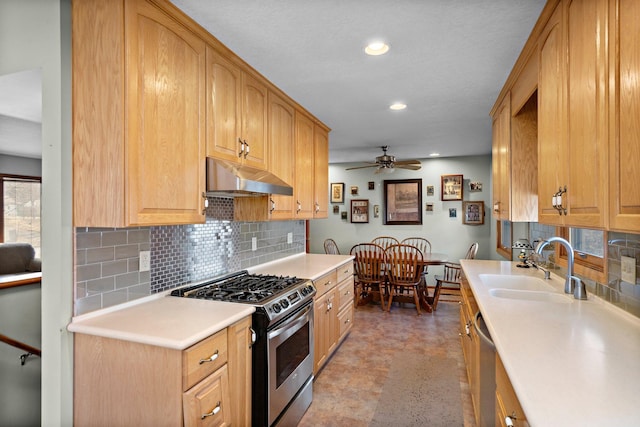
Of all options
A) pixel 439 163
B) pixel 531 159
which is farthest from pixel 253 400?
pixel 439 163

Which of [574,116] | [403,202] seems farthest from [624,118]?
[403,202]

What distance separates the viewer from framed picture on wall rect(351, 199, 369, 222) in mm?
6391

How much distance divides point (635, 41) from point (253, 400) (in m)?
2.17

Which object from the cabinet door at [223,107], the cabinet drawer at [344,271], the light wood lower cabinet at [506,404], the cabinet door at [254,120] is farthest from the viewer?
the cabinet drawer at [344,271]

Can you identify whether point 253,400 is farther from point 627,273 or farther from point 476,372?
point 627,273

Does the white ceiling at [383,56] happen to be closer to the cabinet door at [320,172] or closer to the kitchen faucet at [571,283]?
the cabinet door at [320,172]

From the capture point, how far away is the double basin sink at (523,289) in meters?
2.00

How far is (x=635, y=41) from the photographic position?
3.11 feet

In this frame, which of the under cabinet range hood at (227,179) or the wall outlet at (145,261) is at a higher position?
the under cabinet range hood at (227,179)

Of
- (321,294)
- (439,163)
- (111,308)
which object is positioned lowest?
(321,294)

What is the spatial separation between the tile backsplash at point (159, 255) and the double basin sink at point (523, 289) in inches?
73.8

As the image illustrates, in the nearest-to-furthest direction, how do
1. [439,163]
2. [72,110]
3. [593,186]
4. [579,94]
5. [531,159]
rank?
[593,186] < [579,94] < [72,110] < [531,159] < [439,163]

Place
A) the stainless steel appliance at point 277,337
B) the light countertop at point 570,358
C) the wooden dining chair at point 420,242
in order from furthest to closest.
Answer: the wooden dining chair at point 420,242
the stainless steel appliance at point 277,337
the light countertop at point 570,358

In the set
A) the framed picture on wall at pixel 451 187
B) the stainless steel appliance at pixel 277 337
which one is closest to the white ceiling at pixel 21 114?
the stainless steel appliance at pixel 277 337
